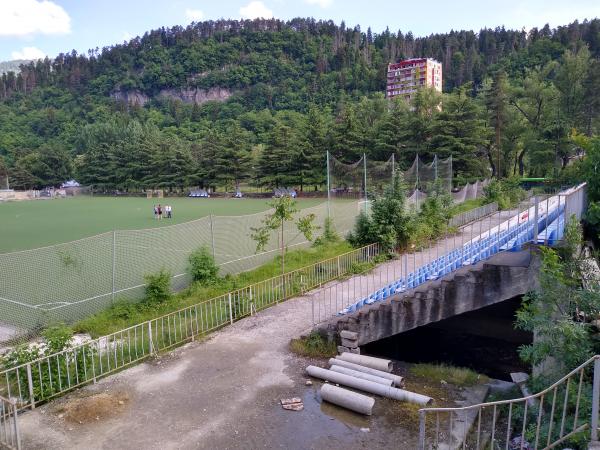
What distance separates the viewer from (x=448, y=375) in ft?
26.6

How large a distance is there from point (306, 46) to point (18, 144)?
98775 millimetres

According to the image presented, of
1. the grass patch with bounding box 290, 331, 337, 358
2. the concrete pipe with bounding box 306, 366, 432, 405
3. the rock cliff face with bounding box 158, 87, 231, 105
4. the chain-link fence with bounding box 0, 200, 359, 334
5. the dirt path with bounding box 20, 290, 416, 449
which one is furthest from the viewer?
the rock cliff face with bounding box 158, 87, 231, 105

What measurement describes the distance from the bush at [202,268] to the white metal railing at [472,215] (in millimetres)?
12171

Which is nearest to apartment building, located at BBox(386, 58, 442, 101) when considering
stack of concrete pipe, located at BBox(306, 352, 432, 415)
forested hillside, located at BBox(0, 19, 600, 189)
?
forested hillside, located at BBox(0, 19, 600, 189)

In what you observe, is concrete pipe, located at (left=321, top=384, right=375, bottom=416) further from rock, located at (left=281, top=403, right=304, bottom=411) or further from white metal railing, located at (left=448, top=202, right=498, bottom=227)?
white metal railing, located at (left=448, top=202, right=498, bottom=227)

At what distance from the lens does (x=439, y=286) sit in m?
8.81

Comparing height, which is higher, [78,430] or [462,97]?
[462,97]

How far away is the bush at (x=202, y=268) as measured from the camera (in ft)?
42.8

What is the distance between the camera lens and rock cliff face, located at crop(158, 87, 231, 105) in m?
162

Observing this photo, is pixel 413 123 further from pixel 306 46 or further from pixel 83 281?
pixel 306 46

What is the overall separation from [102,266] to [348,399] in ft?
35.2

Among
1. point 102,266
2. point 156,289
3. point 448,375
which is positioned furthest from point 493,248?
point 102,266

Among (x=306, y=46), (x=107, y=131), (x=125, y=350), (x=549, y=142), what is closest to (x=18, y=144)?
(x=107, y=131)

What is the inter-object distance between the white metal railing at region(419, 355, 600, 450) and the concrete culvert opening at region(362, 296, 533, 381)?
8.97 ft
